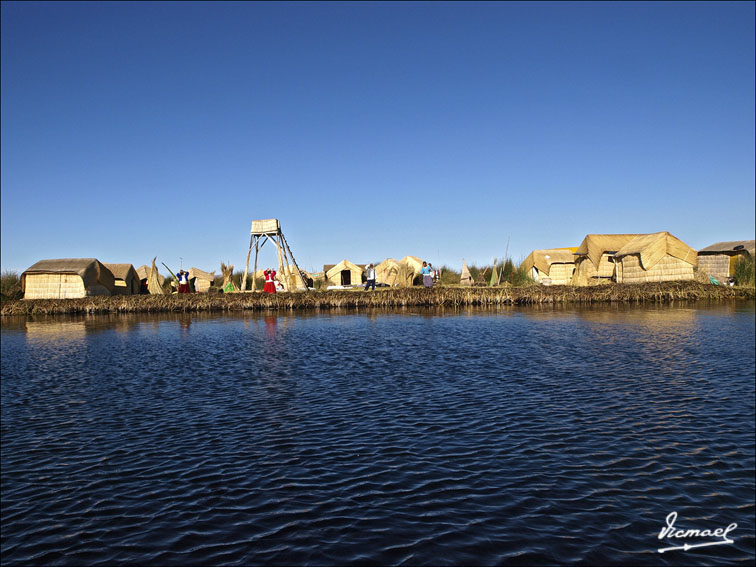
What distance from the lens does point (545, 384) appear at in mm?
12734

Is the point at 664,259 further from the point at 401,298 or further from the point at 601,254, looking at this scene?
the point at 401,298

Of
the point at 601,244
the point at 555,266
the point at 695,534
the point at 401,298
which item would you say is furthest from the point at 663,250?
the point at 695,534

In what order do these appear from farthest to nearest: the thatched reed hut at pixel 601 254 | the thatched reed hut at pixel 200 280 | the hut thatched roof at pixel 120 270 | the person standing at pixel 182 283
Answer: the thatched reed hut at pixel 200 280 < the hut thatched roof at pixel 120 270 < the thatched reed hut at pixel 601 254 < the person standing at pixel 182 283

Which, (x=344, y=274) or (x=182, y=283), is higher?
(x=344, y=274)

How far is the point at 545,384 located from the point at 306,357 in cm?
758

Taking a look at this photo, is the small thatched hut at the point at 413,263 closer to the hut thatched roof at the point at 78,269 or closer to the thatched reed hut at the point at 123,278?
the thatched reed hut at the point at 123,278

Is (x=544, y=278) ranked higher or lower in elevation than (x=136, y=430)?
higher

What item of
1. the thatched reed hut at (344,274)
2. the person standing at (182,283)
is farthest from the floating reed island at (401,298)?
the thatched reed hut at (344,274)

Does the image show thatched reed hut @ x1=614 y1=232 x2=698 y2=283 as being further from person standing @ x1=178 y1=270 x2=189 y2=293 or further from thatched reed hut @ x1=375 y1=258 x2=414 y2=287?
person standing @ x1=178 y1=270 x2=189 y2=293

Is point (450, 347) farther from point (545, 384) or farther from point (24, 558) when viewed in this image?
point (24, 558)

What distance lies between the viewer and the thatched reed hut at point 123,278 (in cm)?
4675

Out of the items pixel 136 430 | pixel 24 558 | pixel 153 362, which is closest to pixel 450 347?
pixel 153 362

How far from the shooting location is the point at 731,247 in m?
44.1

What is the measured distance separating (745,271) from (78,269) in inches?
1850
